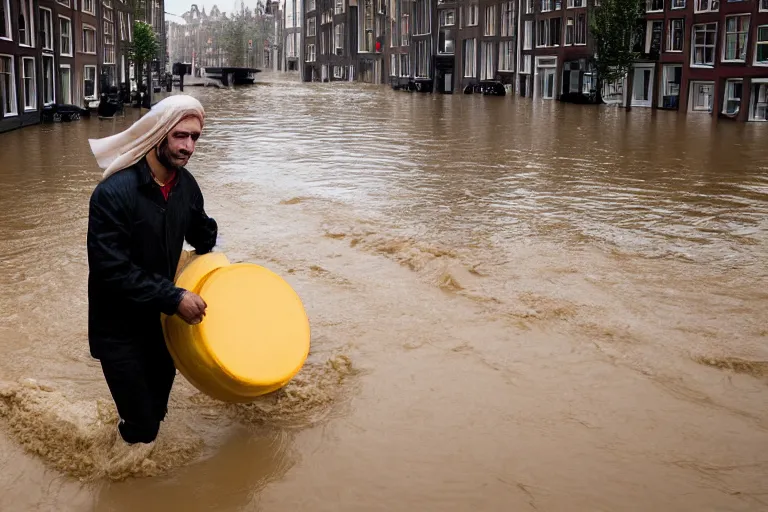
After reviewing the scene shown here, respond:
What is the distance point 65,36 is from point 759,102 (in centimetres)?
2874

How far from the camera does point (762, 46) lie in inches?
1286

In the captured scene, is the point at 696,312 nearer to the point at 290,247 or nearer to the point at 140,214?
the point at 290,247

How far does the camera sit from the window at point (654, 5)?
43094 millimetres

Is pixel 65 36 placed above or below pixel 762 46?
above

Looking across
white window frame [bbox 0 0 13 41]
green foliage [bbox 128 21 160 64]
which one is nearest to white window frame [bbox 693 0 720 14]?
green foliage [bbox 128 21 160 64]

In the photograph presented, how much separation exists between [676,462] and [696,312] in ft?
10.4

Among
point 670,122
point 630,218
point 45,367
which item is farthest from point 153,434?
point 670,122

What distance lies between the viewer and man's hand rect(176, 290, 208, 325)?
3963mm

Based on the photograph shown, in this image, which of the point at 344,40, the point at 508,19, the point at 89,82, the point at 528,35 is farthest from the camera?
the point at 344,40

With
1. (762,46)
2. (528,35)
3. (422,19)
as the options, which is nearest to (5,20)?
(762,46)

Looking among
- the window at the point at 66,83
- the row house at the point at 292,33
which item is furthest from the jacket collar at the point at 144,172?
the row house at the point at 292,33

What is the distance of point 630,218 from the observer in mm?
12461

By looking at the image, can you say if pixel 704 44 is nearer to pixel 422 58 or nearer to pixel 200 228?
pixel 200 228

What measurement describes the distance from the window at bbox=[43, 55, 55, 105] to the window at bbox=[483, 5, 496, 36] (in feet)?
117
